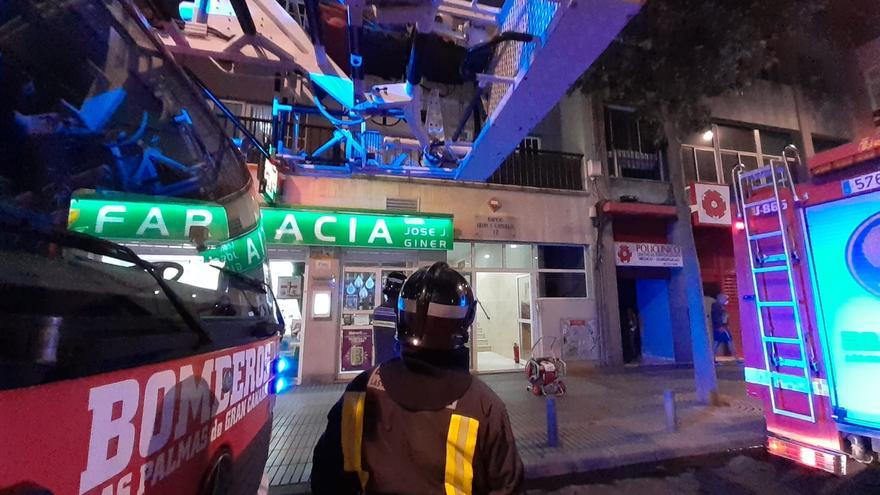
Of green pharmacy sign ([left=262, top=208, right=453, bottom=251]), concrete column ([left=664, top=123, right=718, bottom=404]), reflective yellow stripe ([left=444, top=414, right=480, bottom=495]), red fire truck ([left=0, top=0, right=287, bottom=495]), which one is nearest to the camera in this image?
red fire truck ([left=0, top=0, right=287, bottom=495])

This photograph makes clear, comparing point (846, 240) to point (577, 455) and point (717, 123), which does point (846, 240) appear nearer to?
point (577, 455)

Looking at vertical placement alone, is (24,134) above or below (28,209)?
above

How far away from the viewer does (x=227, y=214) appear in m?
2.46

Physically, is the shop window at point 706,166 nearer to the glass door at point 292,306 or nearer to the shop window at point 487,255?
the shop window at point 487,255

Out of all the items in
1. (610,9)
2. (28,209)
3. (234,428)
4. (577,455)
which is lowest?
(577,455)

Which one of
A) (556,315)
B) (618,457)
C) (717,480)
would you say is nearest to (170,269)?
(618,457)

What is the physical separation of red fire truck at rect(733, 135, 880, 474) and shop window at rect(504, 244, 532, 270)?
6.76 metres

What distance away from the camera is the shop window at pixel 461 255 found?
10.2 m

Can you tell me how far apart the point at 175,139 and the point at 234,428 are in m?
1.52

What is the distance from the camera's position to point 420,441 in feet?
4.80

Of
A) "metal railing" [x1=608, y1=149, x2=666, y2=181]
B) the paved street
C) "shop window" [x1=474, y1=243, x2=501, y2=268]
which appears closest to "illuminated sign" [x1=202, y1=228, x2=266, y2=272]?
the paved street

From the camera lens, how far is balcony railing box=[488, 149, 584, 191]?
10.8 metres

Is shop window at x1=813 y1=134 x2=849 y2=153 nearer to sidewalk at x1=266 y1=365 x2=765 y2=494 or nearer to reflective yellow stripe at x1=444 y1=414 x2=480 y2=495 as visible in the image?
sidewalk at x1=266 y1=365 x2=765 y2=494

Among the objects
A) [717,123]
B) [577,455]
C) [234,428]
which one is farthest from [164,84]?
[717,123]
